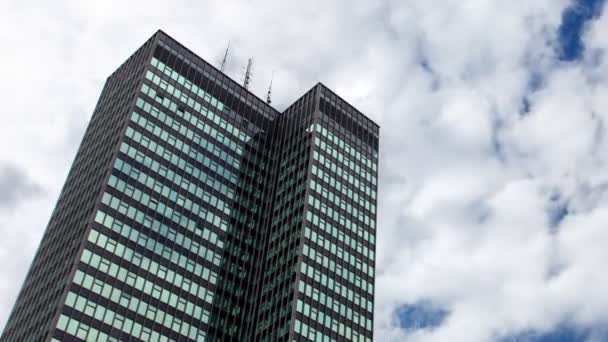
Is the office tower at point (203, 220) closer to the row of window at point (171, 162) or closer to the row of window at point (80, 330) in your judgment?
the row of window at point (80, 330)

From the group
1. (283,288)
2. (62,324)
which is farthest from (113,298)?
(283,288)

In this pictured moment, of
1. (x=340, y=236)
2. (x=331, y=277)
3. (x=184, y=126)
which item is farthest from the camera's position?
(x=184, y=126)

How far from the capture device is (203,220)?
141000mm

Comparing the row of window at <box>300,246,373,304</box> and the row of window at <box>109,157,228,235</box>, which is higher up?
the row of window at <box>109,157,228,235</box>

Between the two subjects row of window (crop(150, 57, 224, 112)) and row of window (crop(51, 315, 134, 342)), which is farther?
row of window (crop(150, 57, 224, 112))

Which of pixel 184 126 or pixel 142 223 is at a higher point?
pixel 184 126

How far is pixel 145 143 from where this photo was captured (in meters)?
141

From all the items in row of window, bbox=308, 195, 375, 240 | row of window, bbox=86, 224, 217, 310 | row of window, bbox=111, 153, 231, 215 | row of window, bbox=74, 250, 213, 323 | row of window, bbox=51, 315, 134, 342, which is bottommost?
row of window, bbox=51, 315, 134, 342

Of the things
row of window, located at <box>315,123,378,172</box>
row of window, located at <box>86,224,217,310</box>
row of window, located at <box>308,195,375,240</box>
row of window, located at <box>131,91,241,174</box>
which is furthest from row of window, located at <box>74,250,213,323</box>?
row of window, located at <box>315,123,378,172</box>

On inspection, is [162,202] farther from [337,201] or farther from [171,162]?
[337,201]

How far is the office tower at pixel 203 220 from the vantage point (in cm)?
12206

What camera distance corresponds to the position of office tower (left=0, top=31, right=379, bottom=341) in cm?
12206

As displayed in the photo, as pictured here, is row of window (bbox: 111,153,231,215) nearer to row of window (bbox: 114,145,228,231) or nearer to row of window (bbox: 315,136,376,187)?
row of window (bbox: 114,145,228,231)

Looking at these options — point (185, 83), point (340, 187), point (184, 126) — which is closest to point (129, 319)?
point (184, 126)
